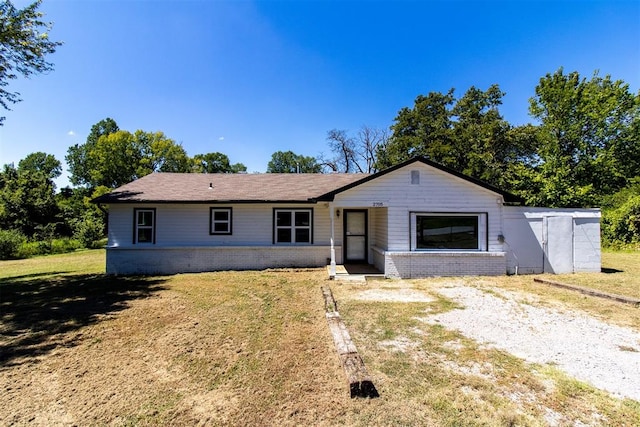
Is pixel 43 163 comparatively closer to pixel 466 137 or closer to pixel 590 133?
pixel 466 137

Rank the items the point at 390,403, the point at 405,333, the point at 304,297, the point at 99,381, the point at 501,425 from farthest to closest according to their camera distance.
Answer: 1. the point at 304,297
2. the point at 405,333
3. the point at 99,381
4. the point at 390,403
5. the point at 501,425

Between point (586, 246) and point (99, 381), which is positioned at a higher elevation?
point (586, 246)

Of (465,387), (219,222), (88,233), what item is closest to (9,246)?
(88,233)

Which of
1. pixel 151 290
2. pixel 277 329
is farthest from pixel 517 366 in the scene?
pixel 151 290

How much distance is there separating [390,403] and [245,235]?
31.3 feet

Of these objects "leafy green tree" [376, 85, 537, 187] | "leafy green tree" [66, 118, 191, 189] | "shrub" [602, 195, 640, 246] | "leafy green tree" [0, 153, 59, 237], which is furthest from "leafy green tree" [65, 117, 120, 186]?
"shrub" [602, 195, 640, 246]

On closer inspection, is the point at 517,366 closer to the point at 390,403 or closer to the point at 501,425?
the point at 501,425

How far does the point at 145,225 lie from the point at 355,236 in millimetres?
8619

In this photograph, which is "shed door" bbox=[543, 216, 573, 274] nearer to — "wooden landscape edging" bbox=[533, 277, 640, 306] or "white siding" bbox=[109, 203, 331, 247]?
"wooden landscape edging" bbox=[533, 277, 640, 306]

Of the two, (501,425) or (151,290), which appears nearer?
(501,425)

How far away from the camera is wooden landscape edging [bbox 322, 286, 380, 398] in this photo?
328 cm

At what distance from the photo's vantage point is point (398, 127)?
31.4 metres

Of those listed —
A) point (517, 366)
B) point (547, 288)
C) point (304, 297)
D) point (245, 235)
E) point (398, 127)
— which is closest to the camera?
point (517, 366)

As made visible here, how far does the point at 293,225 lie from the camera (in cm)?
1198
